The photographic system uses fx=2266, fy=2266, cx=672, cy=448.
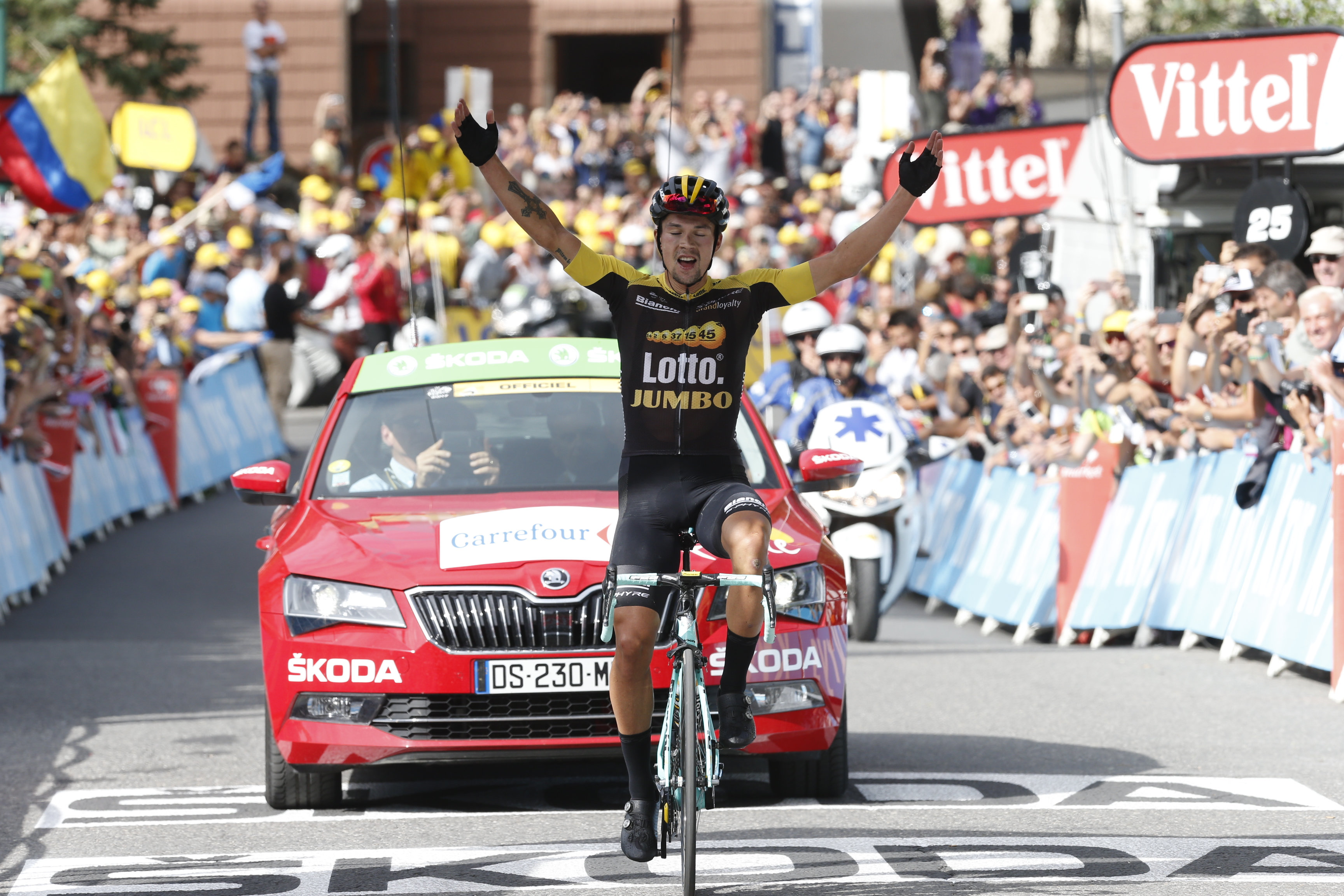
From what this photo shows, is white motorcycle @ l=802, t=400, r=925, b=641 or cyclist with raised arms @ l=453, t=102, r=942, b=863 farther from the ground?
cyclist with raised arms @ l=453, t=102, r=942, b=863

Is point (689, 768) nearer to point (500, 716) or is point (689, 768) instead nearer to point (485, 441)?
point (500, 716)

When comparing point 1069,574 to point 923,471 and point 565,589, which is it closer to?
point 923,471

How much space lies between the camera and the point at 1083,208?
2227 cm

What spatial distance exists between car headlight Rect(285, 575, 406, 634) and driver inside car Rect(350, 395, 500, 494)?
0.85m

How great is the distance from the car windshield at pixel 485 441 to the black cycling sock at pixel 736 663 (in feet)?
6.36

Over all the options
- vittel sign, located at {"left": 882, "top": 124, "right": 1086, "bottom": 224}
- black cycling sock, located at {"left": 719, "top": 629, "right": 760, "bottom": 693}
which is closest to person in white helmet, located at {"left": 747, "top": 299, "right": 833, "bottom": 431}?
vittel sign, located at {"left": 882, "top": 124, "right": 1086, "bottom": 224}

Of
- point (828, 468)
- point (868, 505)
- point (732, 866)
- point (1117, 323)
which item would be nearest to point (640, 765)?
point (732, 866)

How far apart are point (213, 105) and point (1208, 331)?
34.6 meters

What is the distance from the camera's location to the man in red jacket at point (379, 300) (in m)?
24.0

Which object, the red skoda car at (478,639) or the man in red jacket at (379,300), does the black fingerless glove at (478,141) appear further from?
the man in red jacket at (379,300)

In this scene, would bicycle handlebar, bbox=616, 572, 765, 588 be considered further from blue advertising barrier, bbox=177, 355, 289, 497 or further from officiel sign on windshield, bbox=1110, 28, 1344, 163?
blue advertising barrier, bbox=177, 355, 289, 497

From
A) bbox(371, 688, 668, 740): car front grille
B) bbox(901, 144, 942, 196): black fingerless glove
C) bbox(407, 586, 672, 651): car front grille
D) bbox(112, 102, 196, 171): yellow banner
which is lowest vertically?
bbox(371, 688, 668, 740): car front grille

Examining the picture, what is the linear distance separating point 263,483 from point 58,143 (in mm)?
12200

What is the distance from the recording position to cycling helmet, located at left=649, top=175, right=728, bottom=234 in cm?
654
